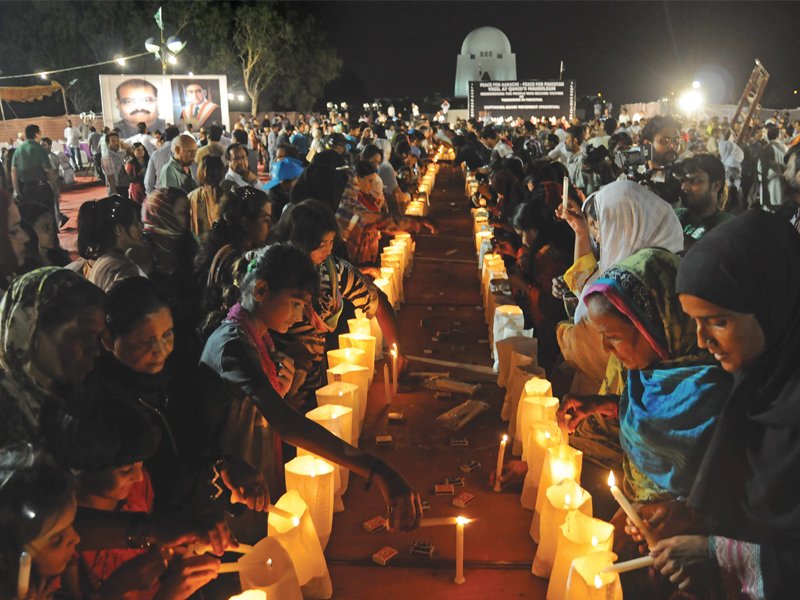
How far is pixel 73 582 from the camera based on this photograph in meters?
1.62

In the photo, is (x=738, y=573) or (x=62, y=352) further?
(x=62, y=352)

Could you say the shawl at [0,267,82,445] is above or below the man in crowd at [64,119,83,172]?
below

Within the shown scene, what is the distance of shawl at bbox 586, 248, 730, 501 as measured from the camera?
187 cm

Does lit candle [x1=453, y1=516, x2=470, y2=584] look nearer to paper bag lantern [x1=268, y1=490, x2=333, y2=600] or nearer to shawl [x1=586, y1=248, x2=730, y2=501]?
paper bag lantern [x1=268, y1=490, x2=333, y2=600]

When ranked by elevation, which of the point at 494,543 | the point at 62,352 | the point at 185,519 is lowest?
the point at 494,543

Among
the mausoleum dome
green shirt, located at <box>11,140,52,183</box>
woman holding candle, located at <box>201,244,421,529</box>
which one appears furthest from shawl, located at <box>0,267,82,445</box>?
the mausoleum dome

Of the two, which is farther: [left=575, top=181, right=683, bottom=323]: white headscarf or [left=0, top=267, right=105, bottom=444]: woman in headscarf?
[left=575, top=181, right=683, bottom=323]: white headscarf

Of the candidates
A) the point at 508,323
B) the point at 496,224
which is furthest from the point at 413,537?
the point at 496,224

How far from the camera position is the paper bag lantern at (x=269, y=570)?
1.67 meters

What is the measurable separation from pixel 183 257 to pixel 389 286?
145 centimetres

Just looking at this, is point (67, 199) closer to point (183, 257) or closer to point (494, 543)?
point (183, 257)

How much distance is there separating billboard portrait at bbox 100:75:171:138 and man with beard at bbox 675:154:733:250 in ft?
44.6

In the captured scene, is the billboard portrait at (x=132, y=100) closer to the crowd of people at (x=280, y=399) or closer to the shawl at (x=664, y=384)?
the crowd of people at (x=280, y=399)

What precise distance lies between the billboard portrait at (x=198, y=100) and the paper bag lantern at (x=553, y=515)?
14.8 m
